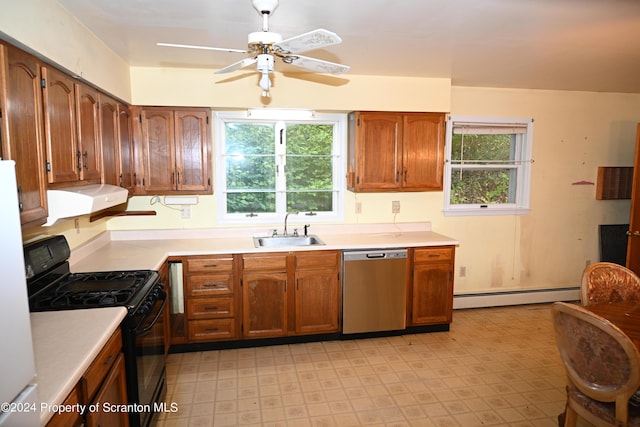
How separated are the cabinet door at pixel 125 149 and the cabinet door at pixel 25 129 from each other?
1225 millimetres

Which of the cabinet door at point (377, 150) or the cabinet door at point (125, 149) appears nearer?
the cabinet door at point (125, 149)

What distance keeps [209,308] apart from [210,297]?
96 millimetres

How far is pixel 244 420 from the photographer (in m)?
2.47

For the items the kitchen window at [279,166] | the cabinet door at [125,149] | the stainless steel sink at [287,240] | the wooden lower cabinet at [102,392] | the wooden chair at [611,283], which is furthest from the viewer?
the kitchen window at [279,166]

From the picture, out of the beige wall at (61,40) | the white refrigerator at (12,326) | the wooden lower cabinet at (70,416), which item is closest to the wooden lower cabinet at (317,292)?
the beige wall at (61,40)

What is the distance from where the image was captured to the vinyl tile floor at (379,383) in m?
2.51

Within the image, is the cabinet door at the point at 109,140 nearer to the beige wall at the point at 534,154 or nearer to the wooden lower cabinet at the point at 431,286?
the beige wall at the point at 534,154

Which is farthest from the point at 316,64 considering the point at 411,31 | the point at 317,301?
the point at 317,301

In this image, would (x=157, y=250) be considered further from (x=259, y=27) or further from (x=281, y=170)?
(x=259, y=27)

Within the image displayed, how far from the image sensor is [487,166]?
438cm

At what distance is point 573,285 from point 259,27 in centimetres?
458

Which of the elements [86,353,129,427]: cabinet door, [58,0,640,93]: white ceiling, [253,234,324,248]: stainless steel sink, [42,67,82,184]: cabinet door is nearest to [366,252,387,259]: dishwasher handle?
[253,234,324,248]: stainless steel sink

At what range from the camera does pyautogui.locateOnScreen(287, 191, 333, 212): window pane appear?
13.3ft

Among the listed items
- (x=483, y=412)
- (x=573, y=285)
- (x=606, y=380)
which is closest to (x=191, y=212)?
→ (x=483, y=412)
